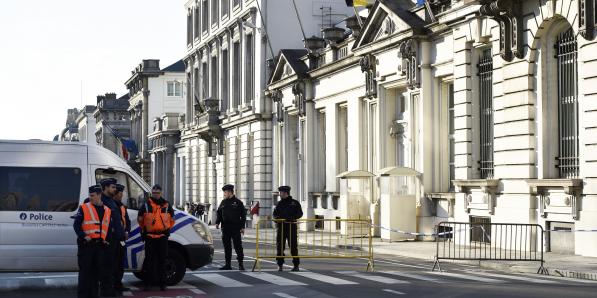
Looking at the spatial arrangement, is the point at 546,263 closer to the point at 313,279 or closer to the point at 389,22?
the point at 313,279

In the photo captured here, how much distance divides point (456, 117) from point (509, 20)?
15.8 feet

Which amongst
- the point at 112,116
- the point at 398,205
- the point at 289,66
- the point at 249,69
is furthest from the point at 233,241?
the point at 112,116

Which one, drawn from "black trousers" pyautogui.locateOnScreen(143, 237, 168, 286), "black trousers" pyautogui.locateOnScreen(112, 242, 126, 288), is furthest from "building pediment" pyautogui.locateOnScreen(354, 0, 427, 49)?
"black trousers" pyautogui.locateOnScreen(112, 242, 126, 288)

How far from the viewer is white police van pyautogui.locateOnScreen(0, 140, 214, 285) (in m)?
18.9

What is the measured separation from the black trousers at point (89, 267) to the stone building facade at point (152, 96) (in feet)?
279

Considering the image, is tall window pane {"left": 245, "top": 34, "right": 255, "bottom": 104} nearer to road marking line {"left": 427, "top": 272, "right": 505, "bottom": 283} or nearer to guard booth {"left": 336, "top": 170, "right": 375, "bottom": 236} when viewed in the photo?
guard booth {"left": 336, "top": 170, "right": 375, "bottom": 236}

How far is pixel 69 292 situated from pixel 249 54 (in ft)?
146

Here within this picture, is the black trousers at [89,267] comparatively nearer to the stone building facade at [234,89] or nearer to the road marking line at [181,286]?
the road marking line at [181,286]

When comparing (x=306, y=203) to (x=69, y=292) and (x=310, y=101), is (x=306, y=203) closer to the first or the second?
(x=310, y=101)

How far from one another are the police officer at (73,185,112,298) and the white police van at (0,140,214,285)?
2620 mm

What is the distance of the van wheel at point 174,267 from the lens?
19.6m

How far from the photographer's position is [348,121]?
46.9 meters

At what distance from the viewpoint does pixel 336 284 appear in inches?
775

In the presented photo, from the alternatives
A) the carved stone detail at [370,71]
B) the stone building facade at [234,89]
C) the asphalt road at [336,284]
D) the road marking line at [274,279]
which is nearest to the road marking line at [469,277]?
the asphalt road at [336,284]
